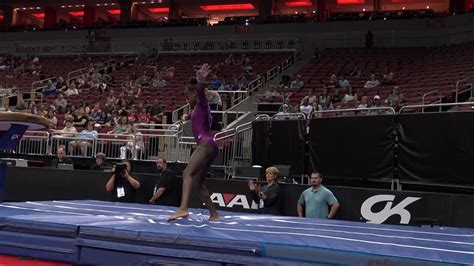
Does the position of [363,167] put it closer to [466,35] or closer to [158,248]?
[158,248]

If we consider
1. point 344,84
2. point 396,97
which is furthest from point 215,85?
point 396,97

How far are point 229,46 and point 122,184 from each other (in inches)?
760

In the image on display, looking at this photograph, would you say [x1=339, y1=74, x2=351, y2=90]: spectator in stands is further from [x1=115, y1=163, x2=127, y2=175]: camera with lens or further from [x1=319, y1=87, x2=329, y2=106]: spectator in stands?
[x1=115, y1=163, x2=127, y2=175]: camera with lens

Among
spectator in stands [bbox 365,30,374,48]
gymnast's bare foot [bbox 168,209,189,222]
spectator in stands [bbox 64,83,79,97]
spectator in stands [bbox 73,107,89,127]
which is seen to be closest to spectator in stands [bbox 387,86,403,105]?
gymnast's bare foot [bbox 168,209,189,222]

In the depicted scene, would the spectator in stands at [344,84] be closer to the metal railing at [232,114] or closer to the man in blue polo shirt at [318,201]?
the metal railing at [232,114]

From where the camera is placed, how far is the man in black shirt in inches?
374

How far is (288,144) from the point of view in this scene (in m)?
10.4

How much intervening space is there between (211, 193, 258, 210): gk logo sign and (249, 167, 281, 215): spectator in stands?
0.71 m

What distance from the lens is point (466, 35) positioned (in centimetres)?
2391

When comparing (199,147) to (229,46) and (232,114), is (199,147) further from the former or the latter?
(229,46)

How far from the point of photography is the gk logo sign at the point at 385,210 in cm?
782

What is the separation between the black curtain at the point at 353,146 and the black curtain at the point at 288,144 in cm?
23

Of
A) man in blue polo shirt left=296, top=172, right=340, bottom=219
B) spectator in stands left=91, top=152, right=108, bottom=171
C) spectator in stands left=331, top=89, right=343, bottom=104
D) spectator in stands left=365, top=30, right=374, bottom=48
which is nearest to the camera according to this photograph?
man in blue polo shirt left=296, top=172, right=340, bottom=219

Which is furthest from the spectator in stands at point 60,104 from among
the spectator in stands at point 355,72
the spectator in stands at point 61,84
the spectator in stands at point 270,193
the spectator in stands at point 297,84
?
the spectator in stands at point 270,193
